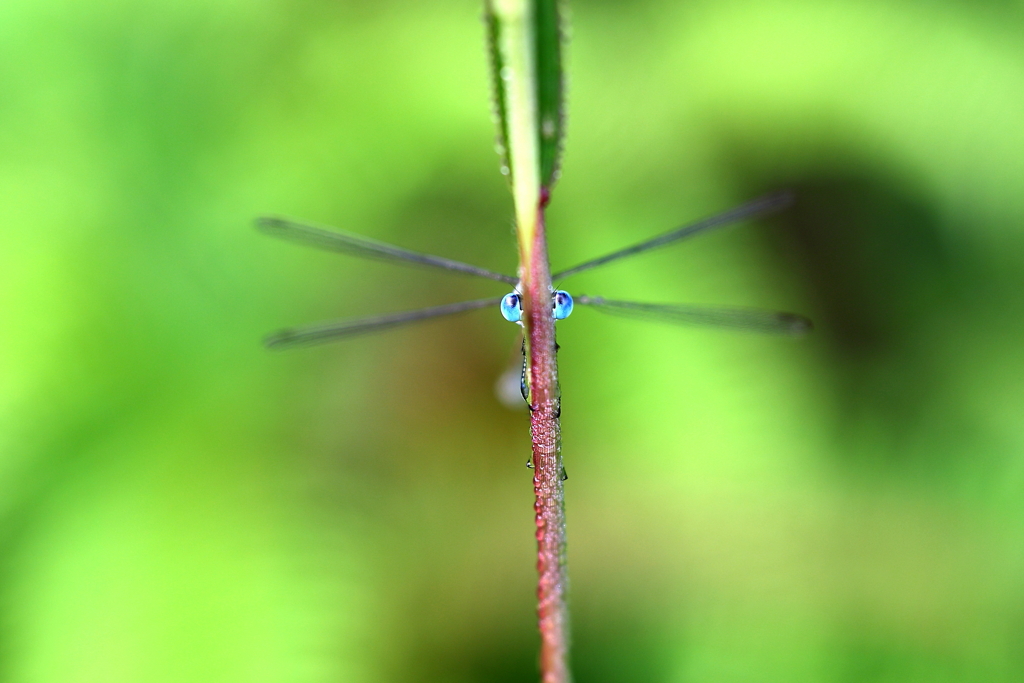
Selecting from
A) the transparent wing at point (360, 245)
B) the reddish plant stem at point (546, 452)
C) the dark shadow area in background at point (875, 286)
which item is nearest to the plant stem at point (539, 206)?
the reddish plant stem at point (546, 452)

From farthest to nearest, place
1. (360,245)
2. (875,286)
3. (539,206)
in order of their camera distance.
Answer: (875,286) < (360,245) < (539,206)

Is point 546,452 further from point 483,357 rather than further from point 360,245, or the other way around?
point 483,357

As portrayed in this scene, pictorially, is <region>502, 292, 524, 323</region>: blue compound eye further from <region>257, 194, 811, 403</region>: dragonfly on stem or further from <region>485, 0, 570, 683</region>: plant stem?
<region>485, 0, 570, 683</region>: plant stem

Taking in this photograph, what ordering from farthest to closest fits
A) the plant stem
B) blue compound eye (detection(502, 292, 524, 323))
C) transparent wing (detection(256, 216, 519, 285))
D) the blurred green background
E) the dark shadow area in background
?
the dark shadow area in background
the blurred green background
transparent wing (detection(256, 216, 519, 285))
blue compound eye (detection(502, 292, 524, 323))
the plant stem

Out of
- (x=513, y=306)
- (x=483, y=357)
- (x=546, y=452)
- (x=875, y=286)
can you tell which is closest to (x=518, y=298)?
(x=513, y=306)

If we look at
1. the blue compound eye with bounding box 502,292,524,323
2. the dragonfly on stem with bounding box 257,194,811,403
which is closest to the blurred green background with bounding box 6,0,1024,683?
the dragonfly on stem with bounding box 257,194,811,403

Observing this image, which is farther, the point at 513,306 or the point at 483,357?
the point at 483,357

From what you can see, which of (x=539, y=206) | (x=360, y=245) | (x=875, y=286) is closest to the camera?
(x=539, y=206)
